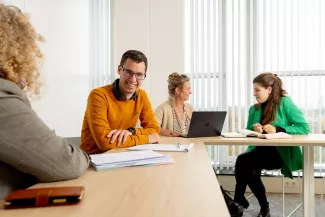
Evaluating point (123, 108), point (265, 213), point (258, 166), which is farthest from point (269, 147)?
point (123, 108)

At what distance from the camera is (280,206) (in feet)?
10.4

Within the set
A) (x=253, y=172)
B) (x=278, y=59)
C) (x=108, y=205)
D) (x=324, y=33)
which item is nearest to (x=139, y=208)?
(x=108, y=205)

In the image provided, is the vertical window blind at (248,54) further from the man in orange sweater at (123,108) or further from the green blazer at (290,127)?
the man in orange sweater at (123,108)

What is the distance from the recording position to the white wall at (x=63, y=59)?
8.16 feet

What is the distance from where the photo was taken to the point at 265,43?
356 centimetres

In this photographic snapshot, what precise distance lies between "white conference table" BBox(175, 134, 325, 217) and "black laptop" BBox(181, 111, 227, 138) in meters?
0.12

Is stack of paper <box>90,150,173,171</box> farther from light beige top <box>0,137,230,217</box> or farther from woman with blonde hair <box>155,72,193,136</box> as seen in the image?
woman with blonde hair <box>155,72,193,136</box>

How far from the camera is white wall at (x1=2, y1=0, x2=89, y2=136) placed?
2.49 m

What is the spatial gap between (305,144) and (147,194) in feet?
5.65

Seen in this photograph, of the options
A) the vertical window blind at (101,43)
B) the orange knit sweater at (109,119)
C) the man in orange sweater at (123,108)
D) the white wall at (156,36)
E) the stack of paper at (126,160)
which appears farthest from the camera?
the vertical window blind at (101,43)

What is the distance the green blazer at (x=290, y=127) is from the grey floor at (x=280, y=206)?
494 millimetres

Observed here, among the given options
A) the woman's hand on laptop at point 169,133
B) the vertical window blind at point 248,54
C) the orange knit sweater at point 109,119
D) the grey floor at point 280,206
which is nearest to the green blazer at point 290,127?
the grey floor at point 280,206

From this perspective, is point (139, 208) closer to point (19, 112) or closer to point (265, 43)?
point (19, 112)

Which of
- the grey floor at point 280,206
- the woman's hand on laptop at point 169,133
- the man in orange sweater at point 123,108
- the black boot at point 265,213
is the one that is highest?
the man in orange sweater at point 123,108
